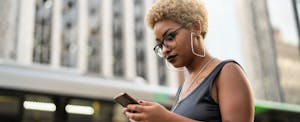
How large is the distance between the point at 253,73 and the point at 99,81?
42.2 meters

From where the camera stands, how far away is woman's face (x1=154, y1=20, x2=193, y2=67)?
5.48ft

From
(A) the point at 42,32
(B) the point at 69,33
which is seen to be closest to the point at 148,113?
(A) the point at 42,32

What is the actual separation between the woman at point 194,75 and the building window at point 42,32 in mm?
38729

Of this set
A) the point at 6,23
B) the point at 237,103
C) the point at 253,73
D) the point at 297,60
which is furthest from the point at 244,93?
the point at 297,60

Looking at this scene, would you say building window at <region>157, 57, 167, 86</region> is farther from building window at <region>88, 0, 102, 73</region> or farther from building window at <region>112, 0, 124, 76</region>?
building window at <region>88, 0, 102, 73</region>

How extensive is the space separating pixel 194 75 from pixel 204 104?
0.80ft

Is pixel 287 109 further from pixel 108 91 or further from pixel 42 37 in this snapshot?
pixel 42 37

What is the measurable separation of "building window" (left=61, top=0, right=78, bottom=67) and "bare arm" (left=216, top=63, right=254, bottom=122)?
41.0 metres

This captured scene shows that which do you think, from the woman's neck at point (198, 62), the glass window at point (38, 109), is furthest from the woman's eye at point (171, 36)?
the glass window at point (38, 109)

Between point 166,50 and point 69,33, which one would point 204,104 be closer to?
point 166,50

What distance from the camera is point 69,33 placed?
4338cm

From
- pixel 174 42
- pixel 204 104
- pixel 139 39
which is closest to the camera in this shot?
pixel 204 104

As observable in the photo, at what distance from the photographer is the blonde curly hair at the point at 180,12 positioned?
170 centimetres

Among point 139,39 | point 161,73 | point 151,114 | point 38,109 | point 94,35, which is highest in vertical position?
point 94,35
